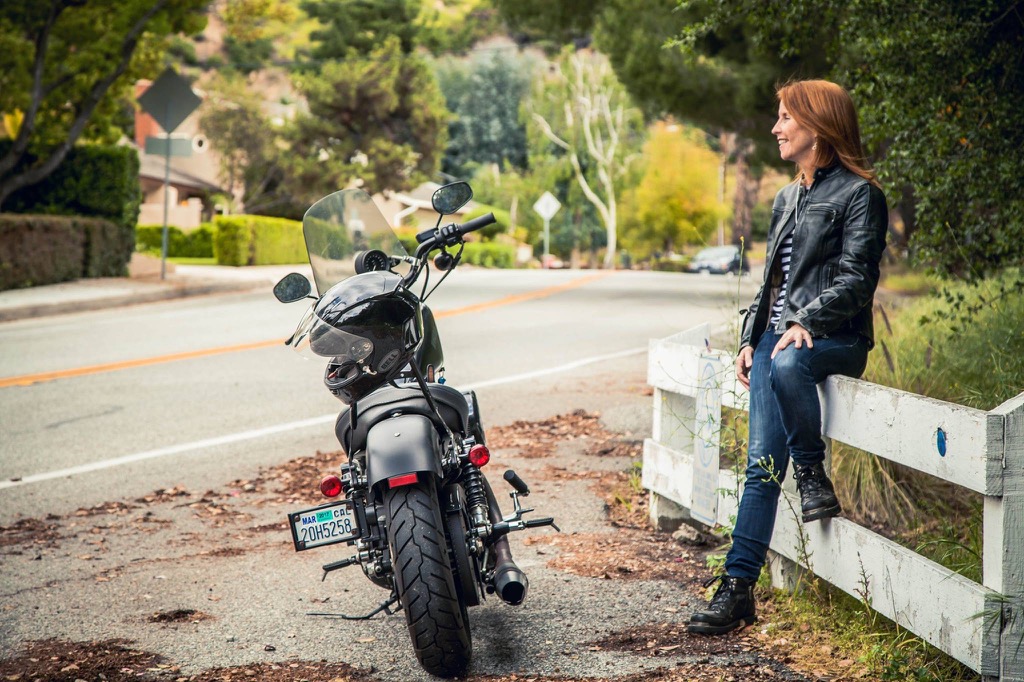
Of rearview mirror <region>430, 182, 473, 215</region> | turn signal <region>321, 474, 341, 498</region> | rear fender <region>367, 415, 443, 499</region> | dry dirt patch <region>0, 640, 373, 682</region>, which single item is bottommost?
dry dirt patch <region>0, 640, 373, 682</region>

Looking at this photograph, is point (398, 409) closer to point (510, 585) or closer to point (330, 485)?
point (330, 485)

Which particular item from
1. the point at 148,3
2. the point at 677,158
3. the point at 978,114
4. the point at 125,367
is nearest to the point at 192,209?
the point at 677,158

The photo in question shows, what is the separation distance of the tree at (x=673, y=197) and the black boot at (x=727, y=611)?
61102 millimetres

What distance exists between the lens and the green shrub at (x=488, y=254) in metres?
58.0

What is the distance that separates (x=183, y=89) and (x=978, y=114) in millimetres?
17951

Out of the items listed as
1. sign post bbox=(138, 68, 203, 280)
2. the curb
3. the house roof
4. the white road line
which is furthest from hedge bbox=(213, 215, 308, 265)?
the house roof

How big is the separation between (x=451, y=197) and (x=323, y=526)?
1.34 m

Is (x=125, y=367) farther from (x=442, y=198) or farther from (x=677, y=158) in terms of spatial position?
(x=677, y=158)

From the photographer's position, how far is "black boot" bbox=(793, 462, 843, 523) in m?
4.17

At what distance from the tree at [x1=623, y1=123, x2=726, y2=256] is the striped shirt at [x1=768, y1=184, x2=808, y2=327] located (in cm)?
6086

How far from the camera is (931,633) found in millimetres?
3537

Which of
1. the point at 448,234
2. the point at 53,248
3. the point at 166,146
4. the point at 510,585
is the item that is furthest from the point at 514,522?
the point at 166,146

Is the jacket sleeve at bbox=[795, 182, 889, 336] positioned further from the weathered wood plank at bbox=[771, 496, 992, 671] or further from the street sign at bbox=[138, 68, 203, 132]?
the street sign at bbox=[138, 68, 203, 132]

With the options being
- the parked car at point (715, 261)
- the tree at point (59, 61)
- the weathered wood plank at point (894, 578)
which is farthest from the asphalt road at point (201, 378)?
the parked car at point (715, 261)
